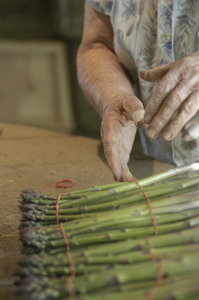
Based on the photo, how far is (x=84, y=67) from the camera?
6.30 ft

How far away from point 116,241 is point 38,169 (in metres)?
0.73

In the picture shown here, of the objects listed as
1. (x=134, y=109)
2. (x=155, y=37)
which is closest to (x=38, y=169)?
(x=134, y=109)

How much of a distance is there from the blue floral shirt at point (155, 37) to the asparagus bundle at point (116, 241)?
59 cm

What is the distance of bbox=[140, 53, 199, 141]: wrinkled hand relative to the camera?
4.22 ft

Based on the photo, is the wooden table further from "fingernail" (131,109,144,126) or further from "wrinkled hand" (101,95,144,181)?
"fingernail" (131,109,144,126)

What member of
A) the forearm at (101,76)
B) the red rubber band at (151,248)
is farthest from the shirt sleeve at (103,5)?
the red rubber band at (151,248)

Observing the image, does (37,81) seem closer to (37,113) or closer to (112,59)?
(37,113)

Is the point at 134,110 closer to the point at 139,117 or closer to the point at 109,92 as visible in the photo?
the point at 139,117

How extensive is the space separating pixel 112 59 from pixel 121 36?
0.15 metres

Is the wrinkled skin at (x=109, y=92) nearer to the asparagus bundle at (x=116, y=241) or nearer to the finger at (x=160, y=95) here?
the finger at (x=160, y=95)

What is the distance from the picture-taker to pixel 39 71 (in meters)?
5.64

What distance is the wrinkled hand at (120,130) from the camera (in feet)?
4.42

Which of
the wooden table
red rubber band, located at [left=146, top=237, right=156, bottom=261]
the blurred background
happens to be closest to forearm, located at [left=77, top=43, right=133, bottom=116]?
the wooden table

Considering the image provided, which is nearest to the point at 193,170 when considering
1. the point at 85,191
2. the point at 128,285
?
the point at 85,191
